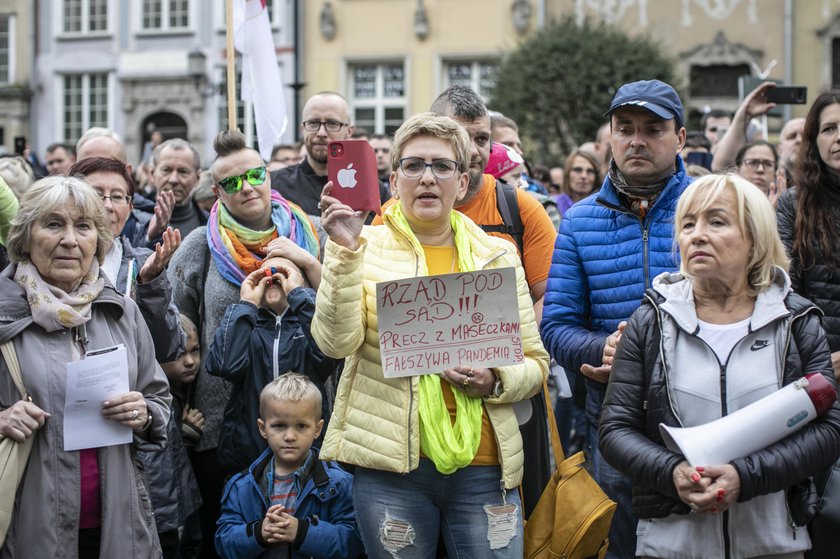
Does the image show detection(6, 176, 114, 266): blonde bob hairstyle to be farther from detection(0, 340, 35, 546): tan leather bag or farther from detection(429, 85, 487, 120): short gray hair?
detection(429, 85, 487, 120): short gray hair

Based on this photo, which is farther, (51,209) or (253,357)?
(253,357)

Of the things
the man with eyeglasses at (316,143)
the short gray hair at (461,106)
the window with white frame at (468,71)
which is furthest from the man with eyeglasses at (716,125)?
the window with white frame at (468,71)

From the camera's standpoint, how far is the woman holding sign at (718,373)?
3.13m

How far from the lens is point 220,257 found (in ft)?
15.8

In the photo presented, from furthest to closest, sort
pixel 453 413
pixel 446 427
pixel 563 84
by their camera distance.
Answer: pixel 563 84 < pixel 453 413 < pixel 446 427

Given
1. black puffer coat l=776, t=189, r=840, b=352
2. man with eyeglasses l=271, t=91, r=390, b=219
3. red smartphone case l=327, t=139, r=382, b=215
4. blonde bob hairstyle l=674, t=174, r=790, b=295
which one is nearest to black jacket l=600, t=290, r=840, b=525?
blonde bob hairstyle l=674, t=174, r=790, b=295

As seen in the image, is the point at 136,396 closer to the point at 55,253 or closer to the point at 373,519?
the point at 55,253

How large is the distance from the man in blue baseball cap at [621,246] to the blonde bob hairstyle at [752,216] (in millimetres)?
515

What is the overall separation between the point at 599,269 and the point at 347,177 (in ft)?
3.39

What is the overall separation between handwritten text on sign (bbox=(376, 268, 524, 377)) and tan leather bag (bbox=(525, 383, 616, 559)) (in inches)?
18.4

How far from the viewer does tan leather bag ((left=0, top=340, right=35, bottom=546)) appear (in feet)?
11.5

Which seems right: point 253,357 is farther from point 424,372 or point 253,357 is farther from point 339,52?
point 339,52

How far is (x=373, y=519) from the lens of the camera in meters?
3.52

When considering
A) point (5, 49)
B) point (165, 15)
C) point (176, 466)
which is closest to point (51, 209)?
point (176, 466)
